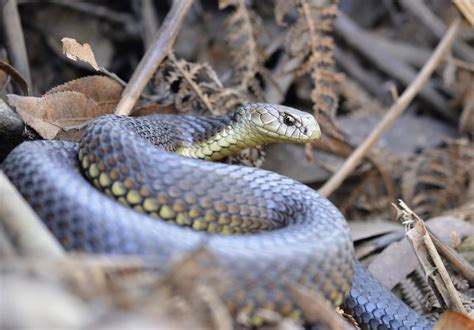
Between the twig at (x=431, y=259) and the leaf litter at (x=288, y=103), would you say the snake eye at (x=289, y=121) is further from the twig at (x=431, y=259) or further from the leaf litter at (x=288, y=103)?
the twig at (x=431, y=259)

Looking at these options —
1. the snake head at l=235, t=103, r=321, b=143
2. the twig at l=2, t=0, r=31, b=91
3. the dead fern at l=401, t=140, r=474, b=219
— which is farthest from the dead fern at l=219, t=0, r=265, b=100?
the dead fern at l=401, t=140, r=474, b=219

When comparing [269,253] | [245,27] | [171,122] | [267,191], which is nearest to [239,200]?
[267,191]

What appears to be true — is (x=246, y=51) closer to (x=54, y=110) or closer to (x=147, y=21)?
(x=147, y=21)

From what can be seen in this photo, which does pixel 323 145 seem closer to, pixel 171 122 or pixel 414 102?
pixel 171 122

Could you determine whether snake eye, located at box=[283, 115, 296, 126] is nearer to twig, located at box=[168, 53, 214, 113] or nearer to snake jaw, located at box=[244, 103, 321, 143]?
snake jaw, located at box=[244, 103, 321, 143]

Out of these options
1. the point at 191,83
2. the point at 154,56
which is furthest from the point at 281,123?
the point at 154,56
